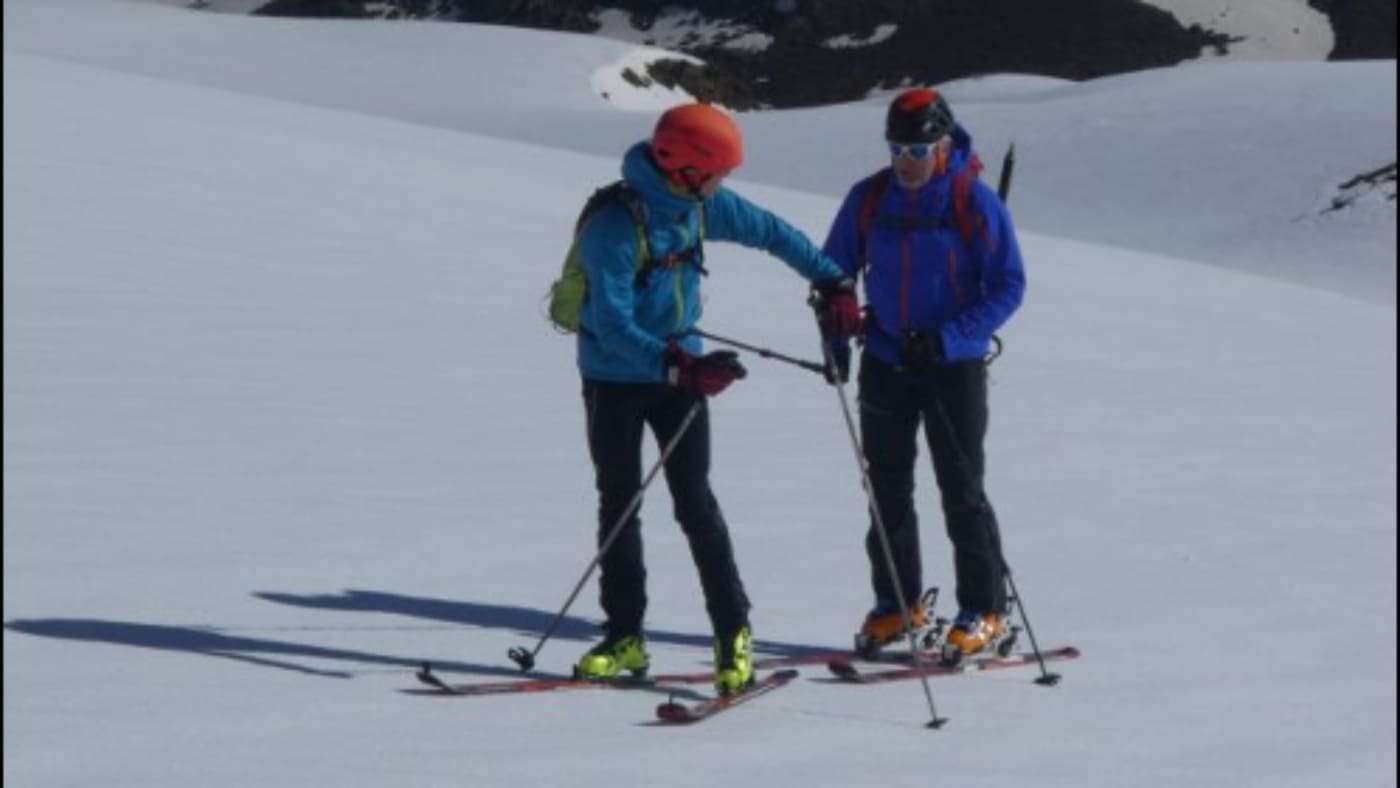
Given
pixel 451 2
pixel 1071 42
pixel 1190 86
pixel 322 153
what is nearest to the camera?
pixel 322 153

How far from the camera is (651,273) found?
669 cm

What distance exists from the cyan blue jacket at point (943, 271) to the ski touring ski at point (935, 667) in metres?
0.86

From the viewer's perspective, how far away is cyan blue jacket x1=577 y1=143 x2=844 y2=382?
21.5 feet

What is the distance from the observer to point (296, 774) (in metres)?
5.75

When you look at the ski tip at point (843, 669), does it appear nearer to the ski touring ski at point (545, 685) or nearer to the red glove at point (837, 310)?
the ski touring ski at point (545, 685)

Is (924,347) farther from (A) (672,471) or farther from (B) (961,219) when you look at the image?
(A) (672,471)

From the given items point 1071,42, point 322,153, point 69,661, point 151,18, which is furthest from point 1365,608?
point 1071,42

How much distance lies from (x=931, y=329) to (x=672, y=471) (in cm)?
101

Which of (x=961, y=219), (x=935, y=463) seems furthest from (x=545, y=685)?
(x=961, y=219)

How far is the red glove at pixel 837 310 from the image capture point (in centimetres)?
712

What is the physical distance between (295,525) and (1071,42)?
98241 millimetres

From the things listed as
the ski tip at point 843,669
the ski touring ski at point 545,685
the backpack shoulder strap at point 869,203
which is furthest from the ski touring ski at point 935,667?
the backpack shoulder strap at point 869,203

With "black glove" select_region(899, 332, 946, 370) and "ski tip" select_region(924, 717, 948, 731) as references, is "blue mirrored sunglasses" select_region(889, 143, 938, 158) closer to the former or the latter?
"black glove" select_region(899, 332, 946, 370)

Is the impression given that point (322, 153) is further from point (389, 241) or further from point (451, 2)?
point (451, 2)
